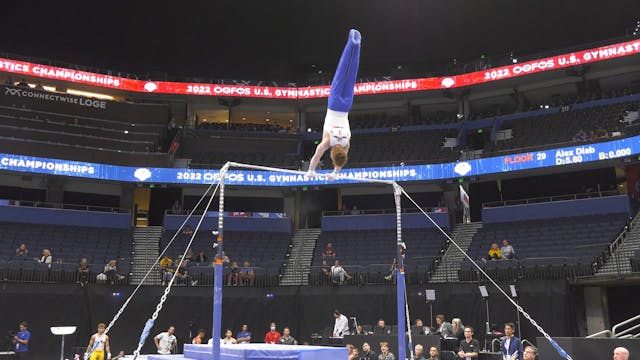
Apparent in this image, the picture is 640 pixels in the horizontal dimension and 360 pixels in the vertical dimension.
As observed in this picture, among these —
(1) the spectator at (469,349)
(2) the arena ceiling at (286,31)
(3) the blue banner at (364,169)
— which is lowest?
(1) the spectator at (469,349)

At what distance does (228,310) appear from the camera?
2086cm

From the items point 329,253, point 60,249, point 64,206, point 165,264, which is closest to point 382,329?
point 329,253

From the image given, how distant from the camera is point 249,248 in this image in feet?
85.1

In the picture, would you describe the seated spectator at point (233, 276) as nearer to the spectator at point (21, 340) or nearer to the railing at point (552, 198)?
the spectator at point (21, 340)

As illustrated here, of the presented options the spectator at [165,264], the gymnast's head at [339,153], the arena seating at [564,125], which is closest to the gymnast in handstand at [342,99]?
the gymnast's head at [339,153]

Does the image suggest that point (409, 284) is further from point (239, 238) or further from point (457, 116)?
point (457, 116)

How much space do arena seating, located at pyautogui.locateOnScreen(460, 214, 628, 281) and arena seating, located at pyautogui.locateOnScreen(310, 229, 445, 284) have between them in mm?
1869

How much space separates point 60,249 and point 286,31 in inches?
697

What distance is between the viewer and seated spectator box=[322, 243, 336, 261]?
79.6 ft

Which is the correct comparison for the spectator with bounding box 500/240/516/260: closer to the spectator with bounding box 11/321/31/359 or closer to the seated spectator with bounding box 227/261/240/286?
the seated spectator with bounding box 227/261/240/286

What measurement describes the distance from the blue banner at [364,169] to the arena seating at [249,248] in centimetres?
268

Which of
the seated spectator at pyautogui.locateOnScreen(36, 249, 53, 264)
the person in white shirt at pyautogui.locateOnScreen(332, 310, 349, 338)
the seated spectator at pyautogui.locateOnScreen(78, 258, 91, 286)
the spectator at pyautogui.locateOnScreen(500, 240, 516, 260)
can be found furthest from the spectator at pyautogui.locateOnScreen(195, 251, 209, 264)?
the spectator at pyautogui.locateOnScreen(500, 240, 516, 260)

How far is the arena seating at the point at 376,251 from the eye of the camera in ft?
70.4

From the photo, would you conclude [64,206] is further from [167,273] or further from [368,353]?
[368,353]
